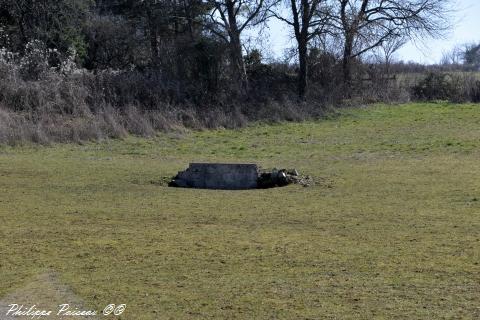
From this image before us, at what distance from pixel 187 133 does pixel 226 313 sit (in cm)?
1825

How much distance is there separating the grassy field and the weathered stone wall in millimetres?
759

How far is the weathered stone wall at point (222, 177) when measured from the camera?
46.0 ft

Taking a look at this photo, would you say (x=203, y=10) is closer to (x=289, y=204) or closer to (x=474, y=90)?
(x=474, y=90)

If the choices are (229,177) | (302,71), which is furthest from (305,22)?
(229,177)

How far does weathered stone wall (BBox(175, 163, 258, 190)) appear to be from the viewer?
46.0ft

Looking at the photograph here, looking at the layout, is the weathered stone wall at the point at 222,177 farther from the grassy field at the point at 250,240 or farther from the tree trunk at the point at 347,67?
the tree trunk at the point at 347,67

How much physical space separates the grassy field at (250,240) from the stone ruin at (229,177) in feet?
2.08

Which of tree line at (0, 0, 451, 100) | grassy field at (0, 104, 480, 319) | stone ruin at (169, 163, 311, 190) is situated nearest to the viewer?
grassy field at (0, 104, 480, 319)

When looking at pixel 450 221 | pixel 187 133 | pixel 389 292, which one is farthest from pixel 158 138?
pixel 389 292

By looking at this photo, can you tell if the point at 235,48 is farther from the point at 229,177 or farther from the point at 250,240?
the point at 250,240

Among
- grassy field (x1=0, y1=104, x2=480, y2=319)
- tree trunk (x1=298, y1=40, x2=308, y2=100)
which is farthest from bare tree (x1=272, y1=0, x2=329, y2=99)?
grassy field (x1=0, y1=104, x2=480, y2=319)

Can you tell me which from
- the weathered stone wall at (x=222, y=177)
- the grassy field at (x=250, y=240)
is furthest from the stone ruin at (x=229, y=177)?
the grassy field at (x=250, y=240)

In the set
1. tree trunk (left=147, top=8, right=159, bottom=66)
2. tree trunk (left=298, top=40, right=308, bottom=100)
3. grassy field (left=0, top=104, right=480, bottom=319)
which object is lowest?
grassy field (left=0, top=104, right=480, bottom=319)

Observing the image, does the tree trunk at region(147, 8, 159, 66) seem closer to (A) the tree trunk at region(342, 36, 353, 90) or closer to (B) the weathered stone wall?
(A) the tree trunk at region(342, 36, 353, 90)
